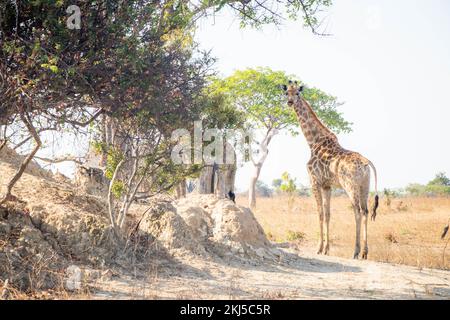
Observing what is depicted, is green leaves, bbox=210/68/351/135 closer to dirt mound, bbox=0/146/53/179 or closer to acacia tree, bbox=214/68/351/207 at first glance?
acacia tree, bbox=214/68/351/207

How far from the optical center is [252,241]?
35.1ft

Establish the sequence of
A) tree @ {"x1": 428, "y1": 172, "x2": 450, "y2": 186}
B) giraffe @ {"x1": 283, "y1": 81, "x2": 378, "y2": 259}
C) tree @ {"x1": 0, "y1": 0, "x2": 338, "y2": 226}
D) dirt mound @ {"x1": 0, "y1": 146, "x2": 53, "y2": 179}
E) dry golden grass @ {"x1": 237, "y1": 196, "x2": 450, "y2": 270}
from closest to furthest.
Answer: tree @ {"x1": 0, "y1": 0, "x2": 338, "y2": 226}, dirt mound @ {"x1": 0, "y1": 146, "x2": 53, "y2": 179}, giraffe @ {"x1": 283, "y1": 81, "x2": 378, "y2": 259}, dry golden grass @ {"x1": 237, "y1": 196, "x2": 450, "y2": 270}, tree @ {"x1": 428, "y1": 172, "x2": 450, "y2": 186}

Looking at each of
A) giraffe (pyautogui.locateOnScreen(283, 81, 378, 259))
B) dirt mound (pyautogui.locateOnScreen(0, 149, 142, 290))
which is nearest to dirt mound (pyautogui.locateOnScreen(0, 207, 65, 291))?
dirt mound (pyautogui.locateOnScreen(0, 149, 142, 290))

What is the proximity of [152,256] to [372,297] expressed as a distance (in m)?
3.60

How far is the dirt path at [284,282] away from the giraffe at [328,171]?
187 centimetres

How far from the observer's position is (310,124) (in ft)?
45.5

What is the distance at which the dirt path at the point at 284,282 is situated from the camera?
7.16 m

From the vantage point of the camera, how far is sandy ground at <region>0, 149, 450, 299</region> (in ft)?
23.7

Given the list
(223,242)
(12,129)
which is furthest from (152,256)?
(12,129)

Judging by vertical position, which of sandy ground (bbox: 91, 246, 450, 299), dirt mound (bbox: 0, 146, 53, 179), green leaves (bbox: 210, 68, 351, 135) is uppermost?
green leaves (bbox: 210, 68, 351, 135)

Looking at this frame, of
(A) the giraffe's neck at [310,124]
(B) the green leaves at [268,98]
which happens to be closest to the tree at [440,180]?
(B) the green leaves at [268,98]

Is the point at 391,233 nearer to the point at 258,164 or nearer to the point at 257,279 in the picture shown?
the point at 257,279
